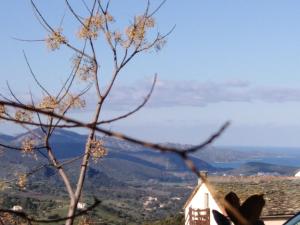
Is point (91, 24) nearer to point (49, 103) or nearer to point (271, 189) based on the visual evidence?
point (49, 103)

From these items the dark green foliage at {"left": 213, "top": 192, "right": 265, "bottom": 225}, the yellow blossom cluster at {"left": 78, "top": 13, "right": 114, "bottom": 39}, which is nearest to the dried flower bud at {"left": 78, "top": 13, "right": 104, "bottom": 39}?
the yellow blossom cluster at {"left": 78, "top": 13, "right": 114, "bottom": 39}

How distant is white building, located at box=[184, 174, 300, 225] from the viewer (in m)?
29.4

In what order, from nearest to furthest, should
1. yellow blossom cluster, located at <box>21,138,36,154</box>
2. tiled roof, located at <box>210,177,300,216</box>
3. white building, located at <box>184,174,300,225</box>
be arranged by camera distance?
yellow blossom cluster, located at <box>21,138,36,154</box> < white building, located at <box>184,174,300,225</box> < tiled roof, located at <box>210,177,300,216</box>

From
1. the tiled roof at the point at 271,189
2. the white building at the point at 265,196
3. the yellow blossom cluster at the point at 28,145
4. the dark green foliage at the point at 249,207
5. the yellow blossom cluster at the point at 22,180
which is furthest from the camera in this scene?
the tiled roof at the point at 271,189

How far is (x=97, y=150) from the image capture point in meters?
5.64

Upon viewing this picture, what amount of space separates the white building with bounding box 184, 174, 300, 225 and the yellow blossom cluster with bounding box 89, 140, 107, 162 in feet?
75.8

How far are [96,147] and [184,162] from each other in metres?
4.55

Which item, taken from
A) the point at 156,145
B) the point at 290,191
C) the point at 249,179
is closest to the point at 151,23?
the point at 156,145

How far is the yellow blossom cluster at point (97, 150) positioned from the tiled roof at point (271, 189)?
23107mm

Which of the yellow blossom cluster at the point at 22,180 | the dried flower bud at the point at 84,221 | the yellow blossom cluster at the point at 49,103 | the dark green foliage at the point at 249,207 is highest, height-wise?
the yellow blossom cluster at the point at 49,103

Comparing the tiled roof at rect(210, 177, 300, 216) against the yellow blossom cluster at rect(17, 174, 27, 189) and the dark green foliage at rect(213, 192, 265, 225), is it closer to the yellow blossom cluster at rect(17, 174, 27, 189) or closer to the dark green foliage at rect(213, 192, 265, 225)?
the yellow blossom cluster at rect(17, 174, 27, 189)

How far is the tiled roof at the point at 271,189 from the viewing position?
29.8 metres

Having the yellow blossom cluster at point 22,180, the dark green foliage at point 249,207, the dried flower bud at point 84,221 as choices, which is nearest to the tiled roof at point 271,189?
the dried flower bud at point 84,221

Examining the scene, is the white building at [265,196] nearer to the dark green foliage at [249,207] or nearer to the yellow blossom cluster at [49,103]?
the yellow blossom cluster at [49,103]
